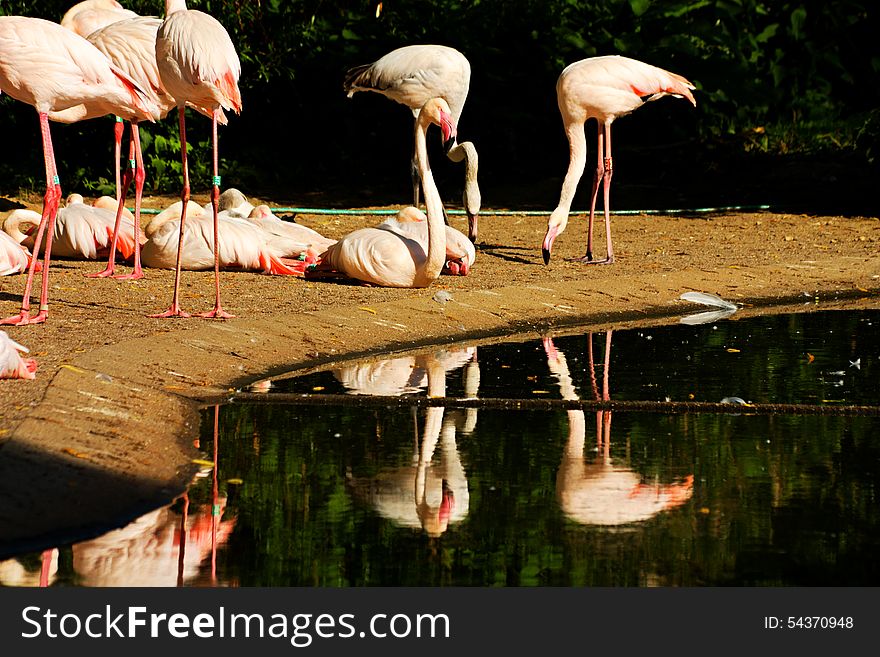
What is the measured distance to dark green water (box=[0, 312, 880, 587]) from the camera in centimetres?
379

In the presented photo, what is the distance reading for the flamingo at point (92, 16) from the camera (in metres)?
10.8

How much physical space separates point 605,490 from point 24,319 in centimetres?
380

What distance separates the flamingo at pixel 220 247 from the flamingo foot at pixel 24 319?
2238 millimetres

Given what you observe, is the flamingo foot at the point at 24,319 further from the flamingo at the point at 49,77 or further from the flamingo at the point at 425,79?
the flamingo at the point at 425,79

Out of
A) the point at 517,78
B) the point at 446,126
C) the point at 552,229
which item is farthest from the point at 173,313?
the point at 517,78

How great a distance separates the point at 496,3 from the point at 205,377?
10.3m

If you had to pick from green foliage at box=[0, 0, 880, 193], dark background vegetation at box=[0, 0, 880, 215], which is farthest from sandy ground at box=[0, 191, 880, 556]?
green foliage at box=[0, 0, 880, 193]

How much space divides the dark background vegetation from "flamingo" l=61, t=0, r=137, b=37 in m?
2.79

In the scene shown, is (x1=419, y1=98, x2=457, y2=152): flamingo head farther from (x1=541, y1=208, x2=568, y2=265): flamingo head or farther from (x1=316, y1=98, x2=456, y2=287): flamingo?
(x1=541, y1=208, x2=568, y2=265): flamingo head

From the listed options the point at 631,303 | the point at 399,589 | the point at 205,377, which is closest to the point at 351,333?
the point at 205,377

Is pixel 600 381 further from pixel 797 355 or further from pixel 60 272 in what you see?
pixel 60 272

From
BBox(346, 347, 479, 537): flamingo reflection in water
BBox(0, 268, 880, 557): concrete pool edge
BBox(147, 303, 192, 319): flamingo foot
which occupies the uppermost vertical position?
BBox(147, 303, 192, 319): flamingo foot

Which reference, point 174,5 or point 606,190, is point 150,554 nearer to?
point 174,5

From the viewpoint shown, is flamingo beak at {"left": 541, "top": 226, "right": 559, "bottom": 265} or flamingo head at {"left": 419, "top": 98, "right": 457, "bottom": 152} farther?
flamingo beak at {"left": 541, "top": 226, "right": 559, "bottom": 265}
